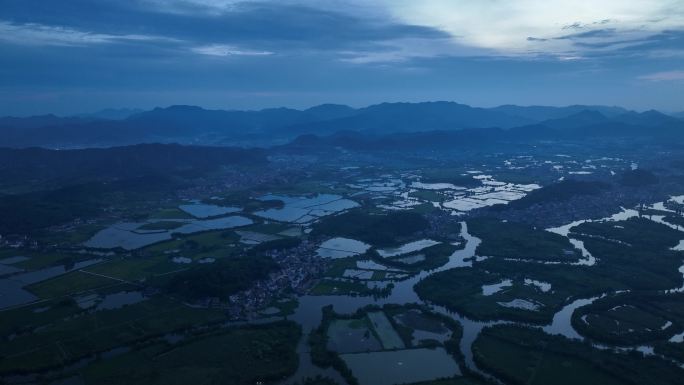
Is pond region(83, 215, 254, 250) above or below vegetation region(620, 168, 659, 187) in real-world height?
below

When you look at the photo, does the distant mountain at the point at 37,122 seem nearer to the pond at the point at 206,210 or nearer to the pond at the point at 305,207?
the pond at the point at 206,210

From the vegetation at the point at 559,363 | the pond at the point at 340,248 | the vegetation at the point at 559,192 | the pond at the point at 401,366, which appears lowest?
the pond at the point at 401,366

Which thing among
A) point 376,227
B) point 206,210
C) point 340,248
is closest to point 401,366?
point 340,248

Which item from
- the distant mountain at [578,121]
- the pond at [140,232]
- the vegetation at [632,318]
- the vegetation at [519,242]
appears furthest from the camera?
the distant mountain at [578,121]

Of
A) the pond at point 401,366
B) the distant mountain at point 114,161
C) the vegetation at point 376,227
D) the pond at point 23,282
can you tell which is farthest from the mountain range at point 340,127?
the pond at point 401,366

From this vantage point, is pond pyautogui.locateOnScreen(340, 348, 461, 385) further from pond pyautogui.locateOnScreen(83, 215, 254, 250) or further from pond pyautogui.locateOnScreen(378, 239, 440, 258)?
pond pyautogui.locateOnScreen(83, 215, 254, 250)

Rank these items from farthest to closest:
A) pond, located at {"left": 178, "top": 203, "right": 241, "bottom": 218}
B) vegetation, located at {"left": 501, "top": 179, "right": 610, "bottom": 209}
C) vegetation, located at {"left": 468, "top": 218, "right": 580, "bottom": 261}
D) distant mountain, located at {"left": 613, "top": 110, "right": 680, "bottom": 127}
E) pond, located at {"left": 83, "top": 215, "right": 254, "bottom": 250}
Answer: distant mountain, located at {"left": 613, "top": 110, "right": 680, "bottom": 127}
vegetation, located at {"left": 501, "top": 179, "right": 610, "bottom": 209}
pond, located at {"left": 178, "top": 203, "right": 241, "bottom": 218}
pond, located at {"left": 83, "top": 215, "right": 254, "bottom": 250}
vegetation, located at {"left": 468, "top": 218, "right": 580, "bottom": 261}

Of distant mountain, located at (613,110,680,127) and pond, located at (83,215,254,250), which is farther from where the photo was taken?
distant mountain, located at (613,110,680,127)

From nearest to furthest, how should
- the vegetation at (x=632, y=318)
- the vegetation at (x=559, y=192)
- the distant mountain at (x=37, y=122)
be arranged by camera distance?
1. the vegetation at (x=632, y=318)
2. the vegetation at (x=559, y=192)
3. the distant mountain at (x=37, y=122)

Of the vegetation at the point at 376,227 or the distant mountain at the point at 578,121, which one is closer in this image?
the vegetation at the point at 376,227

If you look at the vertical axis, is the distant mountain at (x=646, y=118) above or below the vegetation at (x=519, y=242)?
above

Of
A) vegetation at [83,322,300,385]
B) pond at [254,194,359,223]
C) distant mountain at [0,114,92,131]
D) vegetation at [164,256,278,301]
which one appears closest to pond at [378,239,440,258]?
vegetation at [164,256,278,301]

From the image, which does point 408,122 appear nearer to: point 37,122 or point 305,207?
point 37,122
